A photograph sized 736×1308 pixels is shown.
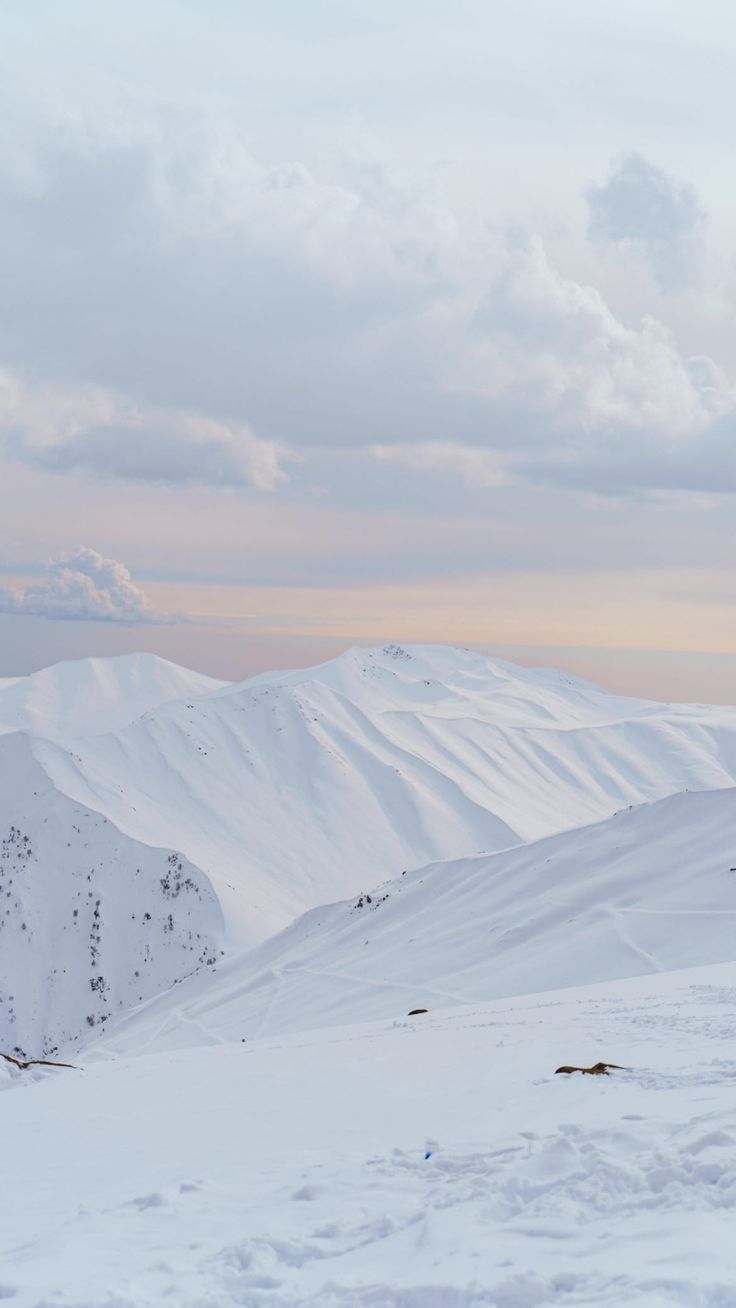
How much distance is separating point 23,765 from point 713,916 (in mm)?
61825

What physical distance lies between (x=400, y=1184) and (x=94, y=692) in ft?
528

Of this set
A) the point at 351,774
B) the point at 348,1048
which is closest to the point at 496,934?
the point at 348,1048

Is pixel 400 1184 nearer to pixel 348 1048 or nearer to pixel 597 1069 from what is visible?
pixel 597 1069

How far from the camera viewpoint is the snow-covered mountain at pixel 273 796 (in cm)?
5894

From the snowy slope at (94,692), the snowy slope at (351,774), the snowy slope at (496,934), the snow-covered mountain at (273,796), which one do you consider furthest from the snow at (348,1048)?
the snowy slope at (94,692)

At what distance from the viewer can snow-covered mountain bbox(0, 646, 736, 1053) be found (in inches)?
2320

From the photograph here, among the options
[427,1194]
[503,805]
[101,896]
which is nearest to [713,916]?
[427,1194]

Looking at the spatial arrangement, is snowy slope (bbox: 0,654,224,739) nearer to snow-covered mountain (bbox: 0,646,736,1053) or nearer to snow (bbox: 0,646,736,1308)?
snow-covered mountain (bbox: 0,646,736,1053)

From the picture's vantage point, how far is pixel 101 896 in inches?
2470

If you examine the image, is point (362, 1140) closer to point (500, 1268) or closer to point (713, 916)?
point (500, 1268)

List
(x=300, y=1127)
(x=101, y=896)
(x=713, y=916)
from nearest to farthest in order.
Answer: (x=300, y=1127) < (x=713, y=916) < (x=101, y=896)

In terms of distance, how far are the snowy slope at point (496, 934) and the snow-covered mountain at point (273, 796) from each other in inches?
165

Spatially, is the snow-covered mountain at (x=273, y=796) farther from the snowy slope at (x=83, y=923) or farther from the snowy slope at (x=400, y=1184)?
the snowy slope at (x=400, y=1184)

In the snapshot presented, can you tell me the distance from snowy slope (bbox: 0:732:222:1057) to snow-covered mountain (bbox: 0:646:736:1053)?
13cm
